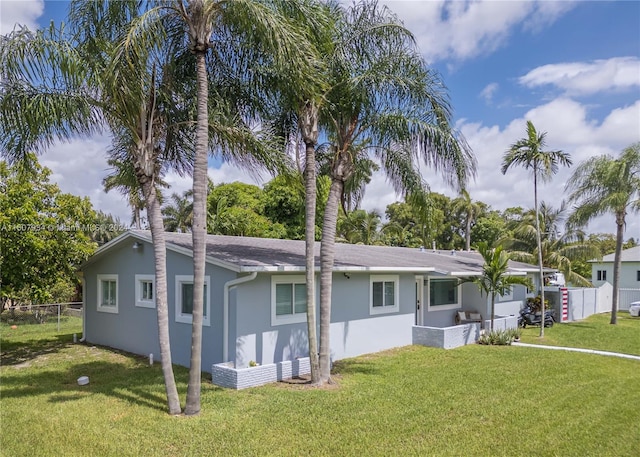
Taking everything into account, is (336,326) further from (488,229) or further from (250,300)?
(488,229)

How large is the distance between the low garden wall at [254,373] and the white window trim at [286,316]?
99 cm

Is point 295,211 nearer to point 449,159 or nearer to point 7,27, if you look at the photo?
point 449,159

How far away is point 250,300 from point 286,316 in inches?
45.5

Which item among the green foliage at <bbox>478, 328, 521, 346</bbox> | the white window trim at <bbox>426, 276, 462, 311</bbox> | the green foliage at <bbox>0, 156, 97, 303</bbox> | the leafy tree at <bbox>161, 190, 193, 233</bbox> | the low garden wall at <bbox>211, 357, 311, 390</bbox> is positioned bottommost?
the green foliage at <bbox>478, 328, 521, 346</bbox>

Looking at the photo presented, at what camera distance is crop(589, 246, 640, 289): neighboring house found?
30495 mm

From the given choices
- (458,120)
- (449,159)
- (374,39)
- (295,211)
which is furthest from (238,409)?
(295,211)

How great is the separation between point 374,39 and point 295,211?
75.0 feet

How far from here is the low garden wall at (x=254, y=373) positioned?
9.12 meters

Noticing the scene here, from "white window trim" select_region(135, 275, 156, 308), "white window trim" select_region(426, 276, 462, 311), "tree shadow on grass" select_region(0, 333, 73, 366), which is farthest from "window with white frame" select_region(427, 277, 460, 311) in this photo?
"tree shadow on grass" select_region(0, 333, 73, 366)

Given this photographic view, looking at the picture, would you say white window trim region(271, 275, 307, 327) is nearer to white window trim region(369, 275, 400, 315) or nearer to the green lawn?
the green lawn

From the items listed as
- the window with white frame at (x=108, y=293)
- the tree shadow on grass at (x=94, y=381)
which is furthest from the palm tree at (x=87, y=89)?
the window with white frame at (x=108, y=293)

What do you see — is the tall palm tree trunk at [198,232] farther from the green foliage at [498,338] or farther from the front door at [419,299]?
the green foliage at [498,338]

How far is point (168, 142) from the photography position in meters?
9.22

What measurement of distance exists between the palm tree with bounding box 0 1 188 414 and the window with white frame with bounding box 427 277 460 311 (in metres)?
10.7
